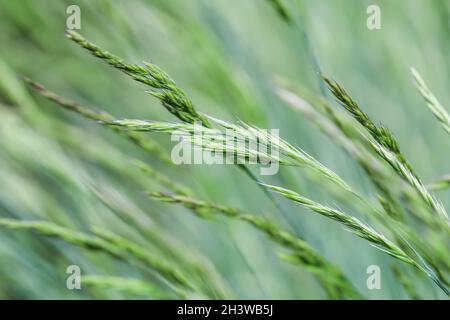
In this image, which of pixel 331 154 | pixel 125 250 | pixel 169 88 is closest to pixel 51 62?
pixel 331 154

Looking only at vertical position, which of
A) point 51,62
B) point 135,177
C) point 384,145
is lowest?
point 384,145

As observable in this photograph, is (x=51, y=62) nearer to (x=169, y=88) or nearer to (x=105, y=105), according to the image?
(x=105, y=105)

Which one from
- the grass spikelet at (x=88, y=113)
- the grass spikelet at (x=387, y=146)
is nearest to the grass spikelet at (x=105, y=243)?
the grass spikelet at (x=88, y=113)

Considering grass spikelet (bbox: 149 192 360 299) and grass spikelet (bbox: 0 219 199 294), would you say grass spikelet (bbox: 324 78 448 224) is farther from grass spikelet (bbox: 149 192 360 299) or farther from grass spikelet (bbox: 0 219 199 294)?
grass spikelet (bbox: 0 219 199 294)

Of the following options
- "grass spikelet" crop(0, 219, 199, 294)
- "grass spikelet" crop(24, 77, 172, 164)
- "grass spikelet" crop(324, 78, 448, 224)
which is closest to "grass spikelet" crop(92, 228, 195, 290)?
"grass spikelet" crop(0, 219, 199, 294)

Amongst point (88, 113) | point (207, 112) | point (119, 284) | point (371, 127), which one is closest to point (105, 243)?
point (119, 284)

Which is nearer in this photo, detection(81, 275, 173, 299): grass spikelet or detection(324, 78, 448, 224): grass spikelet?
detection(324, 78, 448, 224): grass spikelet

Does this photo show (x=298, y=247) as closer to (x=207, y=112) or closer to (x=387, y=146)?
(x=387, y=146)

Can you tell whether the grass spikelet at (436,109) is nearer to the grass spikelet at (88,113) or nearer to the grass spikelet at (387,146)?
the grass spikelet at (387,146)
